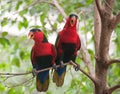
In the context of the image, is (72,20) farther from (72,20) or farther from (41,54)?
(41,54)

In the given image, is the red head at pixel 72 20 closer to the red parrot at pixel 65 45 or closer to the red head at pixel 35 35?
the red parrot at pixel 65 45

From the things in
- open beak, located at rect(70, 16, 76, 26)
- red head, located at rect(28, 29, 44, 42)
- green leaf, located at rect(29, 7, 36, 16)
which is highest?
open beak, located at rect(70, 16, 76, 26)

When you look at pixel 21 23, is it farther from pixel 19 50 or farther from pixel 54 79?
pixel 54 79

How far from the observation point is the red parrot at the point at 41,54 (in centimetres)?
116

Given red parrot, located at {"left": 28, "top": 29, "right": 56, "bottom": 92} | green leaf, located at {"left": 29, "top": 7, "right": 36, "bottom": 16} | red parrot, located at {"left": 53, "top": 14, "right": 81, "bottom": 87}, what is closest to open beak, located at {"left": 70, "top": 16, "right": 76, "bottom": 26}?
red parrot, located at {"left": 53, "top": 14, "right": 81, "bottom": 87}

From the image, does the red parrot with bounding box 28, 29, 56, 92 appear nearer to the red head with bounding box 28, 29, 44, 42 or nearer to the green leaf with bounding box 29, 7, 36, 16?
the red head with bounding box 28, 29, 44, 42

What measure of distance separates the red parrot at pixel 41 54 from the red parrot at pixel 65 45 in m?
0.03

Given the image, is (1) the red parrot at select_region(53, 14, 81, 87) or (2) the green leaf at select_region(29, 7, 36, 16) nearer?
(1) the red parrot at select_region(53, 14, 81, 87)

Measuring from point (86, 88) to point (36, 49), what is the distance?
460mm

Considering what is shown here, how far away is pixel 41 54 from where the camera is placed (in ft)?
3.95

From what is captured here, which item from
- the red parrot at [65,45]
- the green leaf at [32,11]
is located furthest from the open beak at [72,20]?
the green leaf at [32,11]

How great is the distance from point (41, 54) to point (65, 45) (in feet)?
0.33

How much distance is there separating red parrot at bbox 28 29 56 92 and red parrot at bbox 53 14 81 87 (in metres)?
0.03

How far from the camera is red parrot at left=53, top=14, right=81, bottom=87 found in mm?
1198
